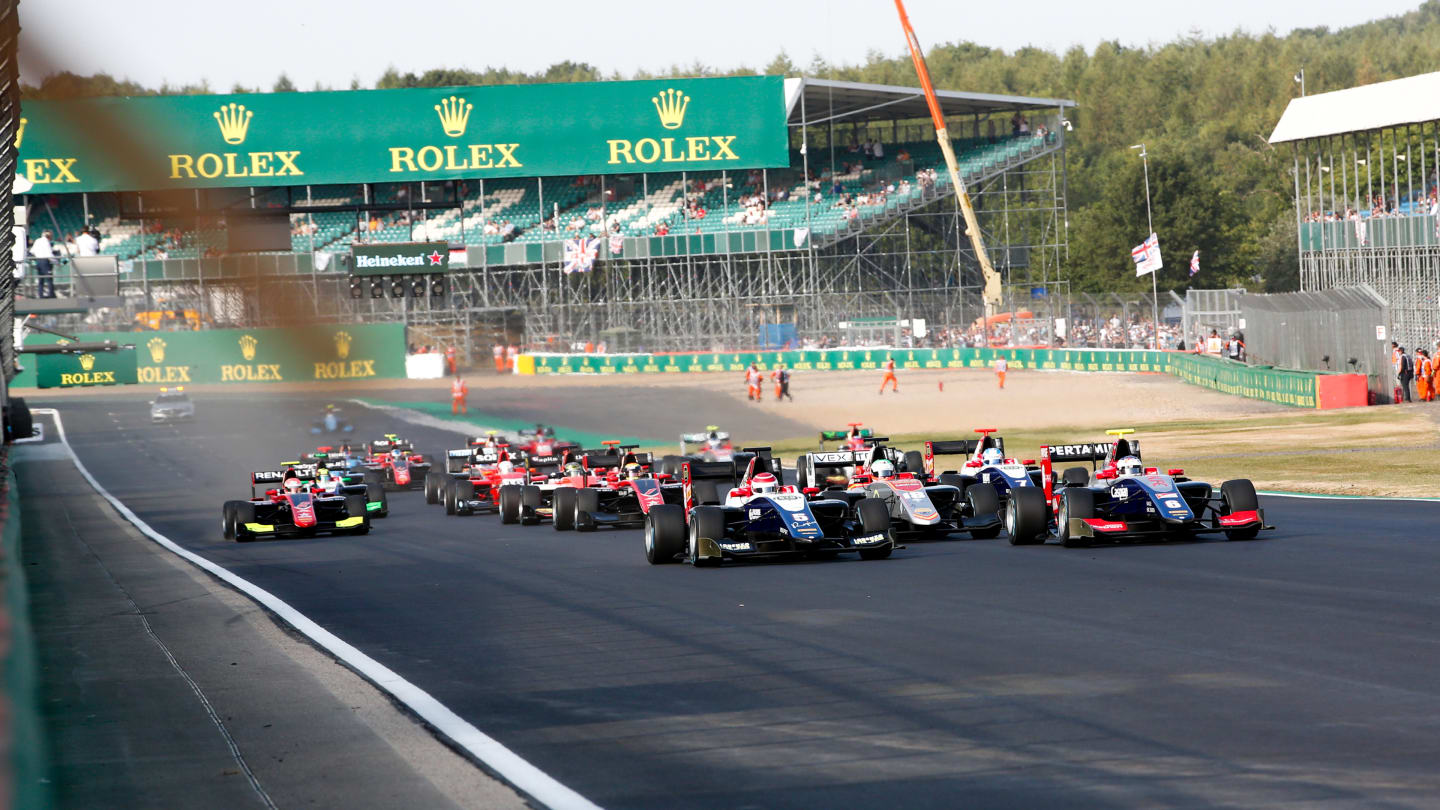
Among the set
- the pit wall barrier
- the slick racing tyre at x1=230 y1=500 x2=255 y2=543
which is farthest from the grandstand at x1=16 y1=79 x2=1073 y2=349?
the slick racing tyre at x1=230 y1=500 x2=255 y2=543

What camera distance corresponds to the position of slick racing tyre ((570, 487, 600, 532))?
2405 cm

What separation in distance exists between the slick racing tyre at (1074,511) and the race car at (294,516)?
38.8 ft

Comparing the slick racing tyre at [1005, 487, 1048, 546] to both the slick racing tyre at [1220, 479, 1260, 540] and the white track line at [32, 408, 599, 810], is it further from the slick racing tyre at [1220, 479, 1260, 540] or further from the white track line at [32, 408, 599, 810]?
the white track line at [32, 408, 599, 810]

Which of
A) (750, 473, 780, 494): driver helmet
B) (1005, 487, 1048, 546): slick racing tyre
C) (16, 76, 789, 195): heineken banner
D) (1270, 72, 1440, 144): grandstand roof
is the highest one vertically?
(16, 76, 789, 195): heineken banner

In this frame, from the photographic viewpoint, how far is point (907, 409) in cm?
5469

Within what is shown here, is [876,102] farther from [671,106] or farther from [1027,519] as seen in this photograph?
[1027,519]

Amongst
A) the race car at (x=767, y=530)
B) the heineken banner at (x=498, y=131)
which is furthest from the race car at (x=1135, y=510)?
the heineken banner at (x=498, y=131)

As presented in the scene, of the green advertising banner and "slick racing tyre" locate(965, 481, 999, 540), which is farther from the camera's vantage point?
the green advertising banner

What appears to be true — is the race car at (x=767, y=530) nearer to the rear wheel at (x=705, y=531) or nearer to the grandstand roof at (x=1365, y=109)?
the rear wheel at (x=705, y=531)

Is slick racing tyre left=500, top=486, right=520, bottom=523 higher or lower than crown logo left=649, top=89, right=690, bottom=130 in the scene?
lower

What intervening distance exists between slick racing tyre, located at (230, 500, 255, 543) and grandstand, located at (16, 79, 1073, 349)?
5098 cm

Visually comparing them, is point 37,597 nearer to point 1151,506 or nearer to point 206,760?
point 206,760

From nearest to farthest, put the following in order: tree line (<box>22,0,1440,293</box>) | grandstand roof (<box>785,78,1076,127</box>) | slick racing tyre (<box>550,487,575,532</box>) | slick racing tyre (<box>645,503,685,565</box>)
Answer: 1. slick racing tyre (<box>645,503,685,565</box>)
2. slick racing tyre (<box>550,487,575,532</box>)
3. grandstand roof (<box>785,78,1076,127</box>)
4. tree line (<box>22,0,1440,293</box>)

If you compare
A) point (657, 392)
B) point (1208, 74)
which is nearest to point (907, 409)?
point (657, 392)
